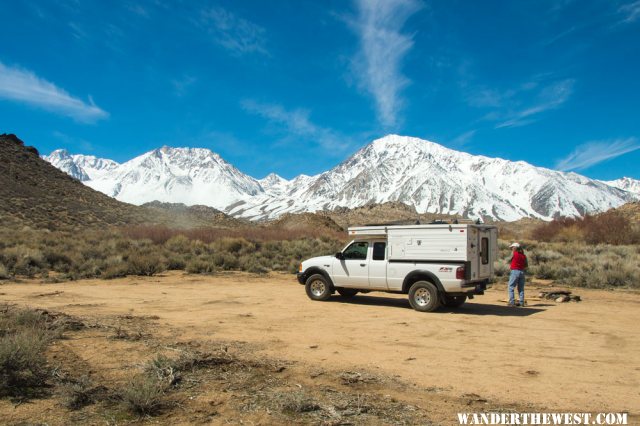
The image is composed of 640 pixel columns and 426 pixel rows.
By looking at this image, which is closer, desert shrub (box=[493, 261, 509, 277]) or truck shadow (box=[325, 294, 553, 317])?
truck shadow (box=[325, 294, 553, 317])

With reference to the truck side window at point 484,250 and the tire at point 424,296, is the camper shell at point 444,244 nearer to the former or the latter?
the truck side window at point 484,250

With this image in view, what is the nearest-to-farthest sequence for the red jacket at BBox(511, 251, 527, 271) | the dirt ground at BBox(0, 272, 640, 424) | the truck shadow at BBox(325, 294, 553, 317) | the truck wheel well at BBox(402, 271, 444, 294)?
1. the dirt ground at BBox(0, 272, 640, 424)
2. the truck wheel well at BBox(402, 271, 444, 294)
3. the truck shadow at BBox(325, 294, 553, 317)
4. the red jacket at BBox(511, 251, 527, 271)

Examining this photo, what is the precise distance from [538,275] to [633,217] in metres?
37.6

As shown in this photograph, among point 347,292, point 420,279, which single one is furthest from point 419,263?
point 347,292

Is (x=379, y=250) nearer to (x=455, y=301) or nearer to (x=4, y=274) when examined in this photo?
(x=455, y=301)

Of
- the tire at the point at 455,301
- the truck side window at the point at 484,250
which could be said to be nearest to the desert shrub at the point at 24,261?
the tire at the point at 455,301

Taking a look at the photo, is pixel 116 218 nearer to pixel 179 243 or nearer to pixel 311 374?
pixel 179 243

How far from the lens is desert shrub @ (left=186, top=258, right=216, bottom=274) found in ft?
78.3

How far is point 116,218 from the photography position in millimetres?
57125

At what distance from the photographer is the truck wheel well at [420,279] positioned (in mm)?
12711

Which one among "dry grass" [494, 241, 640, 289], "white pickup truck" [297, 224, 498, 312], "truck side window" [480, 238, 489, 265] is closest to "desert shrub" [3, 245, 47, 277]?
"white pickup truck" [297, 224, 498, 312]

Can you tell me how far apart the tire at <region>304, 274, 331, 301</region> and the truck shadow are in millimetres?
336

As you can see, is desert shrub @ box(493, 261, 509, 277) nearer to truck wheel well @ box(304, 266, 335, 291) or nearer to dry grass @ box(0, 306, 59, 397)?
truck wheel well @ box(304, 266, 335, 291)

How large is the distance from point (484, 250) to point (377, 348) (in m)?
6.01
